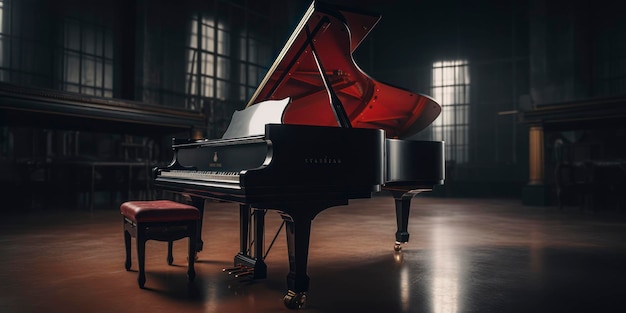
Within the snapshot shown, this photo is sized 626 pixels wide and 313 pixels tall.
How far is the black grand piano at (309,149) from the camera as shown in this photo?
8.64ft

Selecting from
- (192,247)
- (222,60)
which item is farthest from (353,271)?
(222,60)

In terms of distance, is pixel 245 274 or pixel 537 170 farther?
pixel 537 170

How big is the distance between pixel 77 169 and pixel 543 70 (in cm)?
1015

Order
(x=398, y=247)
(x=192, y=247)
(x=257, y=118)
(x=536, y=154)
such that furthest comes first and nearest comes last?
1. (x=536, y=154)
2. (x=398, y=247)
3. (x=257, y=118)
4. (x=192, y=247)

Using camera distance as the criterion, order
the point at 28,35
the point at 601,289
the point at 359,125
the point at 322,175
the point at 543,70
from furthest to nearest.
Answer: the point at 543,70
the point at 28,35
the point at 359,125
the point at 601,289
the point at 322,175

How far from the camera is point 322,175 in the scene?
2.73 meters

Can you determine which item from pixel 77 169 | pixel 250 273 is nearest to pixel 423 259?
pixel 250 273

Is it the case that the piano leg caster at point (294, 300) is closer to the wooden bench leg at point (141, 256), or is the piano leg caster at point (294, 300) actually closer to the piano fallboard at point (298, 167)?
the piano fallboard at point (298, 167)

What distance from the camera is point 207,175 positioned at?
9.86 ft

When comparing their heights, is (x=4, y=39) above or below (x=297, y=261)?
above

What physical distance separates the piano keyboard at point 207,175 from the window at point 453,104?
10871 millimetres

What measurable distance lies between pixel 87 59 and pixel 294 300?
8604 millimetres

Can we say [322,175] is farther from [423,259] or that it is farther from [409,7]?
[409,7]

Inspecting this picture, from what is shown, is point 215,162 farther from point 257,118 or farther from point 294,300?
point 294,300
